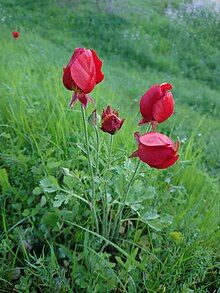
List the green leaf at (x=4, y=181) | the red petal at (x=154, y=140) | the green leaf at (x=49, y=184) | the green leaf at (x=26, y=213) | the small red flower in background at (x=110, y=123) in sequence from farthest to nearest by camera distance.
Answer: the green leaf at (x=4, y=181)
the green leaf at (x=26, y=213)
the green leaf at (x=49, y=184)
the small red flower in background at (x=110, y=123)
the red petal at (x=154, y=140)

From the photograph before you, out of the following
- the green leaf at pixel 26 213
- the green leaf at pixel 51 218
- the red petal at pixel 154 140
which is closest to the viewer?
the red petal at pixel 154 140

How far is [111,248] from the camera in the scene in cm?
193

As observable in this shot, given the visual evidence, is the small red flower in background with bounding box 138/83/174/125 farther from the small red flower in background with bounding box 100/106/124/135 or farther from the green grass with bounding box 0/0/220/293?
the green grass with bounding box 0/0/220/293

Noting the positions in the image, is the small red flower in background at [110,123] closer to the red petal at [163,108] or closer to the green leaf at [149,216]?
the red petal at [163,108]

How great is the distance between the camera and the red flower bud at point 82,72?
1463 mm

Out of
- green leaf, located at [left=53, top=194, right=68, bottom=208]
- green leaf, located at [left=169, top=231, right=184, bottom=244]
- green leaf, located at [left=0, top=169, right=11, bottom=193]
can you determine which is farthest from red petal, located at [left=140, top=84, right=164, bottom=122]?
green leaf, located at [left=0, top=169, right=11, bottom=193]

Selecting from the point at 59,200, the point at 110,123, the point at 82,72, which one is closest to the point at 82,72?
the point at 82,72

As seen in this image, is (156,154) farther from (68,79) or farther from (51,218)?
(51,218)

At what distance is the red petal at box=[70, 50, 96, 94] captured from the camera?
4.80 feet

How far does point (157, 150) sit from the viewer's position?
1.41 m

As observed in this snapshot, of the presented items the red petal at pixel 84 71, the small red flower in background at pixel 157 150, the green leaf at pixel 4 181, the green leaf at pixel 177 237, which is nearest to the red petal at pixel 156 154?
the small red flower in background at pixel 157 150

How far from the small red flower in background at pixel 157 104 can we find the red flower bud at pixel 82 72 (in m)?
0.18

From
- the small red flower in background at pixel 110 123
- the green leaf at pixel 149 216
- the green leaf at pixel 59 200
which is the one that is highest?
the small red flower in background at pixel 110 123

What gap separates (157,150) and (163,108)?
0.54 ft
